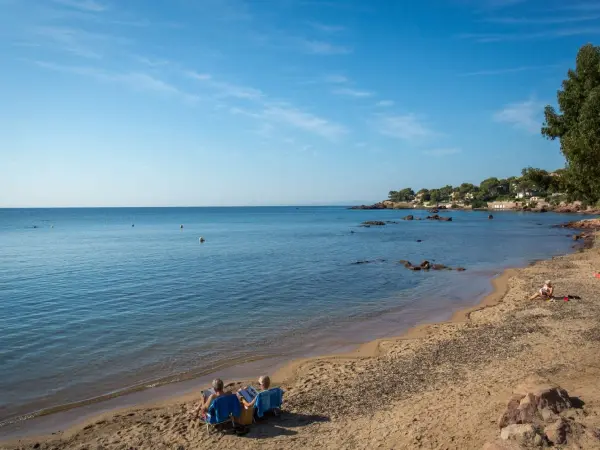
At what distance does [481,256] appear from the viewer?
4359cm

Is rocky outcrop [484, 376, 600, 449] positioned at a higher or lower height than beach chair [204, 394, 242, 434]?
higher

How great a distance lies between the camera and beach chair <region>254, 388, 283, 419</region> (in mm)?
9773

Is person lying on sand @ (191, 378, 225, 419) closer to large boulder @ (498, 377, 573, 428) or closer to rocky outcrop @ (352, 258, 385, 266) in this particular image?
large boulder @ (498, 377, 573, 428)

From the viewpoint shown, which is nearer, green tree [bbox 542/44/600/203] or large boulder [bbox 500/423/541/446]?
large boulder [bbox 500/423/541/446]

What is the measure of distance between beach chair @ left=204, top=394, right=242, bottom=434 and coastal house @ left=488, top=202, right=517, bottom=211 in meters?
188

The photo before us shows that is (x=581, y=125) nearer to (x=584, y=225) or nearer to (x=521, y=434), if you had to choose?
(x=521, y=434)

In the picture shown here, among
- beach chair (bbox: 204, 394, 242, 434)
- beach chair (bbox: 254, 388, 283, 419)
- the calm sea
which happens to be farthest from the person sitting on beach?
beach chair (bbox: 204, 394, 242, 434)

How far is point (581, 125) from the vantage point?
923 inches

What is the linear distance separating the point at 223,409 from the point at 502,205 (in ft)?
640

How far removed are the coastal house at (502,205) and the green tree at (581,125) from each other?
160 metres

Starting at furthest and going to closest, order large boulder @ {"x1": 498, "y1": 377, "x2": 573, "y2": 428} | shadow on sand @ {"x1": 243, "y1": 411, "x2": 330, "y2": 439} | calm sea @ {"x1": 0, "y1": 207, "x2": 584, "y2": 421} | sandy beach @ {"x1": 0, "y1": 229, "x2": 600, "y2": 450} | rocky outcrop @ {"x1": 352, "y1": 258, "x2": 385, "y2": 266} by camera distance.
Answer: rocky outcrop @ {"x1": 352, "y1": 258, "x2": 385, "y2": 266} < calm sea @ {"x1": 0, "y1": 207, "x2": 584, "y2": 421} < shadow on sand @ {"x1": 243, "y1": 411, "x2": 330, "y2": 439} < sandy beach @ {"x1": 0, "y1": 229, "x2": 600, "y2": 450} < large boulder @ {"x1": 498, "y1": 377, "x2": 573, "y2": 428}

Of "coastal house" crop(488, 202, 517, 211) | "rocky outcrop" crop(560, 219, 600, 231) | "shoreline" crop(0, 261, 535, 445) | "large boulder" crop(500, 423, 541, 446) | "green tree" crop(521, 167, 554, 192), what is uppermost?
"green tree" crop(521, 167, 554, 192)

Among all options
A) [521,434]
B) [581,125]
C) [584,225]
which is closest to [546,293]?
[581,125]

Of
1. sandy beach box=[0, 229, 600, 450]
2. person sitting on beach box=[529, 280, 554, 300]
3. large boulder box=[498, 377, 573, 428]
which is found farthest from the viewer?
person sitting on beach box=[529, 280, 554, 300]
